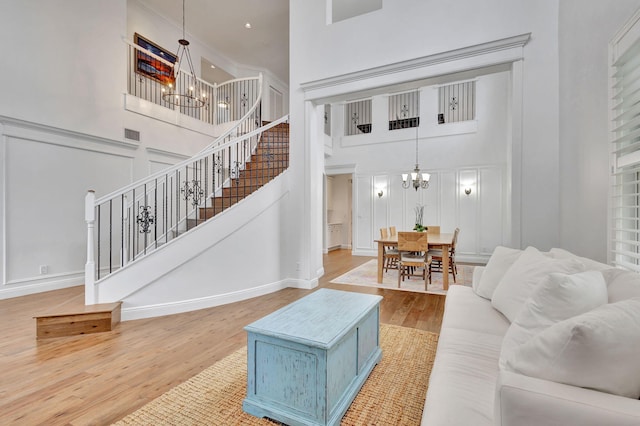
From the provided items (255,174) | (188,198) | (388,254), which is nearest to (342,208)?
(255,174)

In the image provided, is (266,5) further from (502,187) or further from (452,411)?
(452,411)

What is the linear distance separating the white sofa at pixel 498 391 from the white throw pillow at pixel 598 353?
0.07ft

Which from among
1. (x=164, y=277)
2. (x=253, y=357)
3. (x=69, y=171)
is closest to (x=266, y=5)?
(x=69, y=171)

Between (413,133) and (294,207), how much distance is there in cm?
455

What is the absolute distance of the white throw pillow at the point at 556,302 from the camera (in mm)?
1204

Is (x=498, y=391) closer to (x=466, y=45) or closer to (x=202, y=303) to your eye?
(x=202, y=303)

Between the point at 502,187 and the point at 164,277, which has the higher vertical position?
the point at 502,187

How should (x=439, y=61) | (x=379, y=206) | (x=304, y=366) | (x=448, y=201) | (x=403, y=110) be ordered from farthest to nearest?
1. (x=403, y=110)
2. (x=379, y=206)
3. (x=448, y=201)
4. (x=439, y=61)
5. (x=304, y=366)

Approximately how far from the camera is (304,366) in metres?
1.55

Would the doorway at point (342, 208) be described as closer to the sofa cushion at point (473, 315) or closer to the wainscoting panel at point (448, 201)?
the wainscoting panel at point (448, 201)

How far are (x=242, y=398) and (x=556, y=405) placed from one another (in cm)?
163

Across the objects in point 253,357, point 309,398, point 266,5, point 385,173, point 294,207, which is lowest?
point 309,398

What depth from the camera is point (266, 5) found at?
6.38m

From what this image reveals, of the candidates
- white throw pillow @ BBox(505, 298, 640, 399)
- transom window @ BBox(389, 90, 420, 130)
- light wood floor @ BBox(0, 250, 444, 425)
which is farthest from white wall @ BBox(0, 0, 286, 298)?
transom window @ BBox(389, 90, 420, 130)
